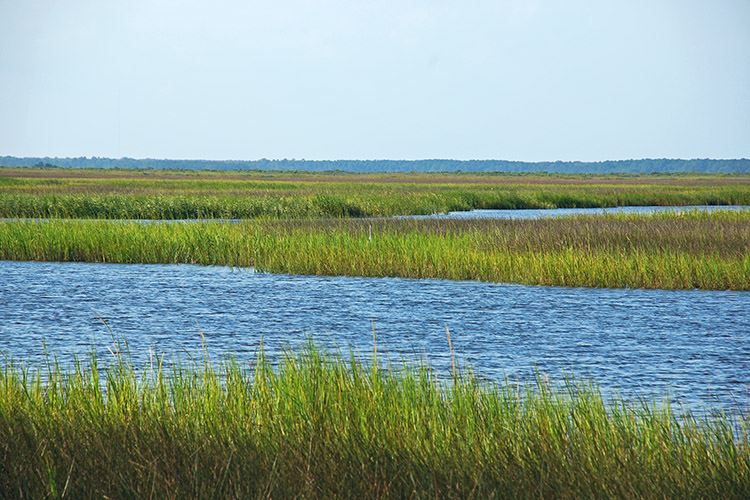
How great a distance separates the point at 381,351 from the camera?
1509cm

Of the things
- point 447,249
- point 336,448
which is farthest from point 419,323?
point 336,448

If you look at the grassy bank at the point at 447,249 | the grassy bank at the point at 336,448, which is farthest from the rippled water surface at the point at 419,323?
the grassy bank at the point at 336,448

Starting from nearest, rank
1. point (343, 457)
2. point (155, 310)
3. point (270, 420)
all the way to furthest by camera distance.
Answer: point (343, 457) < point (270, 420) < point (155, 310)

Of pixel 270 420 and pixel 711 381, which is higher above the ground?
pixel 270 420

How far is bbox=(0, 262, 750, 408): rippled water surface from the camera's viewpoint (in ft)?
46.4

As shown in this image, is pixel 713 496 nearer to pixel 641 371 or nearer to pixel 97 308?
pixel 641 371

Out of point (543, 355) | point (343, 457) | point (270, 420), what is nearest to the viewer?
point (343, 457)

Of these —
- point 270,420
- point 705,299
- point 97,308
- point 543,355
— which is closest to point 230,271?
point 97,308

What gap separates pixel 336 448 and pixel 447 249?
1919cm

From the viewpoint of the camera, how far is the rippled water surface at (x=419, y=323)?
46.4 ft

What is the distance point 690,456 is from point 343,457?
7.92ft

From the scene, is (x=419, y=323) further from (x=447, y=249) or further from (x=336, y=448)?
(x=336, y=448)

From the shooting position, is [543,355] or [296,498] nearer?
[296,498]

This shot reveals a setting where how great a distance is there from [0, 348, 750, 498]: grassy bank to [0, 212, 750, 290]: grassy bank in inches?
589
